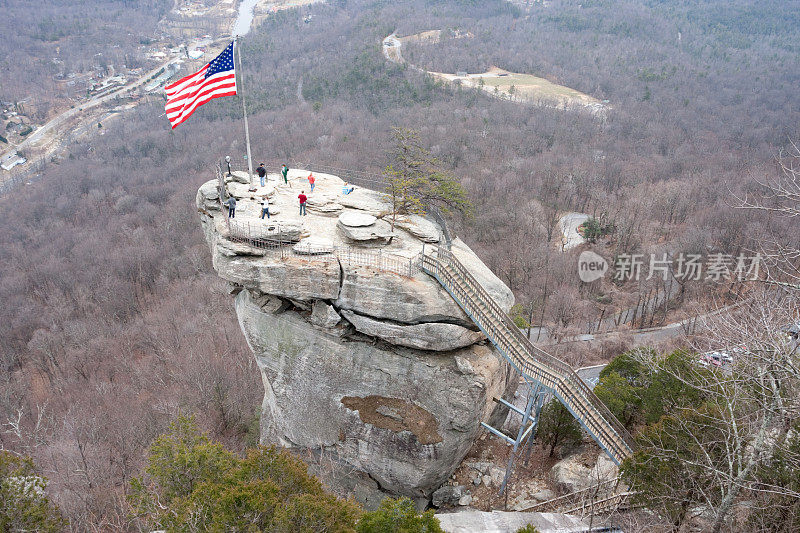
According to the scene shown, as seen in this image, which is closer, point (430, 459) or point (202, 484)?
point (202, 484)

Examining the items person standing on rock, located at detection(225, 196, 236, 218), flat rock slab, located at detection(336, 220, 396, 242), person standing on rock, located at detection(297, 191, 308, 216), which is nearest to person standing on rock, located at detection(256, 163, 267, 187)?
person standing on rock, located at detection(297, 191, 308, 216)

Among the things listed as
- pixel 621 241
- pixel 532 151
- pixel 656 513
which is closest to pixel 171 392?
pixel 656 513

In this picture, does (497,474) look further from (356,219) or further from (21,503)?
(21,503)

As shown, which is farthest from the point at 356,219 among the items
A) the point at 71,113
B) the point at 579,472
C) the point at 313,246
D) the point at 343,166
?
the point at 71,113

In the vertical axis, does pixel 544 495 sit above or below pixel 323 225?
below

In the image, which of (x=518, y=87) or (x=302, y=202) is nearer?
(x=302, y=202)

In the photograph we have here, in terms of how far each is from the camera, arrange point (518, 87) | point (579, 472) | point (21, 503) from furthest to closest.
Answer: point (518, 87), point (579, 472), point (21, 503)

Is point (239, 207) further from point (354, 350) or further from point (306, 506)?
point (306, 506)
